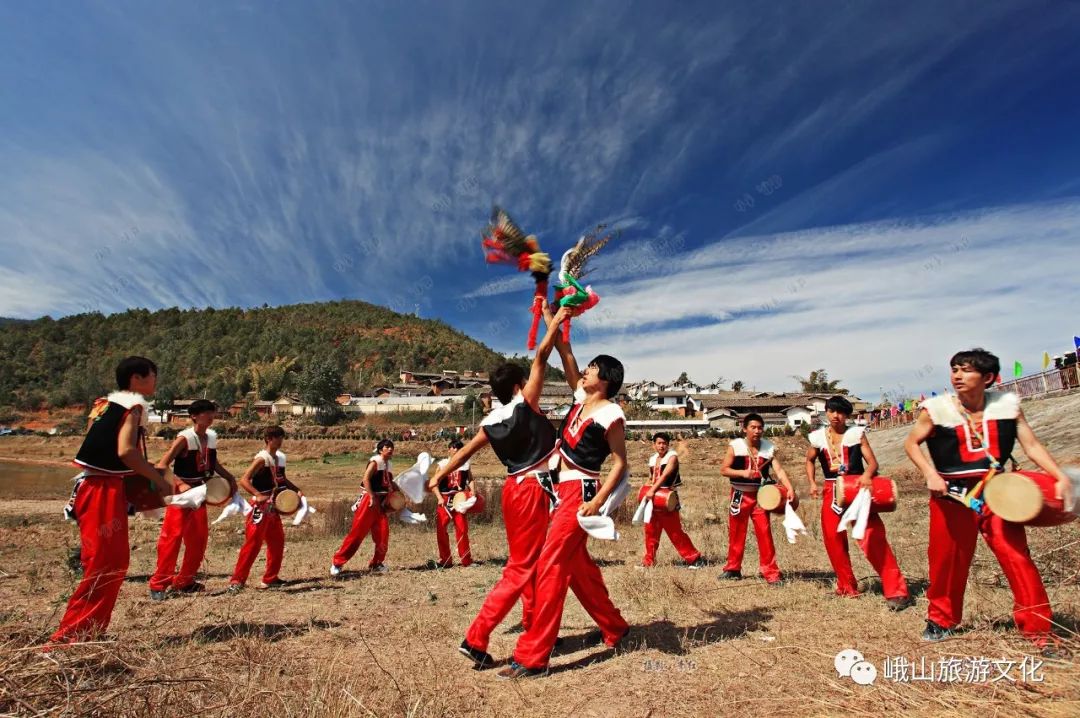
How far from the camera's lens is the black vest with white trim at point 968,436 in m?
4.42

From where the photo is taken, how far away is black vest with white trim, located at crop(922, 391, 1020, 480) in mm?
4418

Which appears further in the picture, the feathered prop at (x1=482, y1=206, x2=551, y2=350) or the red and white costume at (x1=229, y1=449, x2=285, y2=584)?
the red and white costume at (x1=229, y1=449, x2=285, y2=584)

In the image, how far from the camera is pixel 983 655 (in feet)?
11.7

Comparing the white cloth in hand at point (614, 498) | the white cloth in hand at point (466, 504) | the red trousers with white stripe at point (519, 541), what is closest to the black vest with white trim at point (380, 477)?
the white cloth in hand at point (466, 504)

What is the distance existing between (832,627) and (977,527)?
1512mm

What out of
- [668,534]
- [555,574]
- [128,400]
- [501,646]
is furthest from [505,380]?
[668,534]

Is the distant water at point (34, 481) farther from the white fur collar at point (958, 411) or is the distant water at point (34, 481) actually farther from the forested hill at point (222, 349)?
the forested hill at point (222, 349)

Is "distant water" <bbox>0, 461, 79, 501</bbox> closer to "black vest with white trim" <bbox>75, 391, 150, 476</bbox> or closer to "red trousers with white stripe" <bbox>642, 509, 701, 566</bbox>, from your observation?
"black vest with white trim" <bbox>75, 391, 150, 476</bbox>

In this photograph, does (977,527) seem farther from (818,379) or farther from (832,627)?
(818,379)

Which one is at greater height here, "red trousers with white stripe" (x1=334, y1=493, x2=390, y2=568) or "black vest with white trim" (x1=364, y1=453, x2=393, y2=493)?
"black vest with white trim" (x1=364, y1=453, x2=393, y2=493)

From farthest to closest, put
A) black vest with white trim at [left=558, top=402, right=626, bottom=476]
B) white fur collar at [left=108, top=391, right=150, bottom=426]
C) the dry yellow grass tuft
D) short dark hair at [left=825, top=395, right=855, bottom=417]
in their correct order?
short dark hair at [left=825, top=395, right=855, bottom=417], white fur collar at [left=108, top=391, right=150, bottom=426], black vest with white trim at [left=558, top=402, right=626, bottom=476], the dry yellow grass tuft

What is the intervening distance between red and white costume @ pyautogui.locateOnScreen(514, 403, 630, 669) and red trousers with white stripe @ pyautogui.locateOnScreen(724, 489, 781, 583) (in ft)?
10.6

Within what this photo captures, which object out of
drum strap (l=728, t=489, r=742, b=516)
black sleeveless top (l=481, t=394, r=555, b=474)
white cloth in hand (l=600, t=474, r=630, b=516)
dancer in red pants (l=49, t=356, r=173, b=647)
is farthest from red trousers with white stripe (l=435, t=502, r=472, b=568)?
white cloth in hand (l=600, t=474, r=630, b=516)

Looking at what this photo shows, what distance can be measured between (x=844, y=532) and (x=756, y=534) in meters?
1.29
